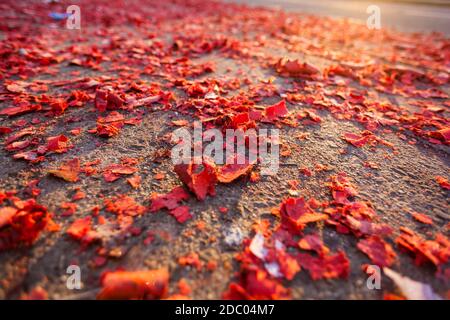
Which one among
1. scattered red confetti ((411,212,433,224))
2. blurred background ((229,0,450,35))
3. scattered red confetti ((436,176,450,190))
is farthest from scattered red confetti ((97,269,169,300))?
blurred background ((229,0,450,35))

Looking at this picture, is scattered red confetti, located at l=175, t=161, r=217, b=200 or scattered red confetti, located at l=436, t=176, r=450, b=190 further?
scattered red confetti, located at l=436, t=176, r=450, b=190

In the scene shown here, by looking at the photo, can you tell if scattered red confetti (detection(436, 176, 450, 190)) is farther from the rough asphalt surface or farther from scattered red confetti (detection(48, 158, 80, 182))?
scattered red confetti (detection(48, 158, 80, 182))

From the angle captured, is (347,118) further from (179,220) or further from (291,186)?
(179,220)

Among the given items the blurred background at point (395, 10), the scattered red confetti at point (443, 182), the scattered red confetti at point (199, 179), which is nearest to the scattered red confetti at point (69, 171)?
the scattered red confetti at point (199, 179)

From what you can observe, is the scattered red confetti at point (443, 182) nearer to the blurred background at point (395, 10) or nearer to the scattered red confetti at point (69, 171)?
the scattered red confetti at point (69, 171)
